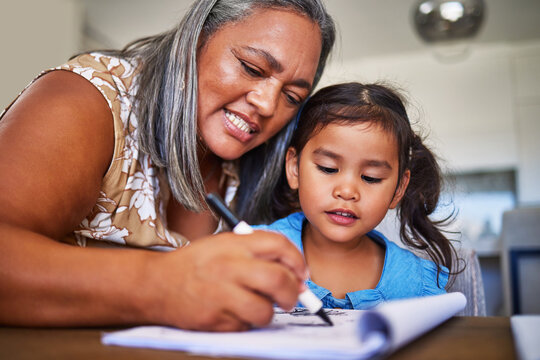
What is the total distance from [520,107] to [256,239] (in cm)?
587

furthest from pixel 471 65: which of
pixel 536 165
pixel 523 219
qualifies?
pixel 523 219

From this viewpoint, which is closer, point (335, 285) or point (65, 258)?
point (65, 258)

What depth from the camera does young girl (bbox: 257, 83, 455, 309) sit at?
1102 mm

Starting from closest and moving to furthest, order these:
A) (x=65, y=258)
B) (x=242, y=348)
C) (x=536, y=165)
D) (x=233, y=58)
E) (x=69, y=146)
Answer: (x=242, y=348), (x=65, y=258), (x=69, y=146), (x=233, y=58), (x=536, y=165)

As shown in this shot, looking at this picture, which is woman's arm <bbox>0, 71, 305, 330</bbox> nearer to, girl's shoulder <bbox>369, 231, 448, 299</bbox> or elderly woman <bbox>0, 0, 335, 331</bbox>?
elderly woman <bbox>0, 0, 335, 331</bbox>

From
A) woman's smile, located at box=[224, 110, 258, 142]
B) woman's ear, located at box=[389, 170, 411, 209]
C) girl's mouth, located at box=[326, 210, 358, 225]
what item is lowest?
girl's mouth, located at box=[326, 210, 358, 225]

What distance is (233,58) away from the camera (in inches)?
42.9

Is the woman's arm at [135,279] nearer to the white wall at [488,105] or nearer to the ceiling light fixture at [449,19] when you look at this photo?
the ceiling light fixture at [449,19]

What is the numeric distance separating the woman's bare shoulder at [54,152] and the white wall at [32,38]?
9.94 ft

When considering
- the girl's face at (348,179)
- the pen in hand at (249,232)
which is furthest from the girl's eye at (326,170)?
the pen in hand at (249,232)

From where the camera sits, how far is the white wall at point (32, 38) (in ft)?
11.7

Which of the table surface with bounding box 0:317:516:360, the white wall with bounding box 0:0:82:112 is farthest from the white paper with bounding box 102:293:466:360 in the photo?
the white wall with bounding box 0:0:82:112

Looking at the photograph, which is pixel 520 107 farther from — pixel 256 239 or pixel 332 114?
pixel 256 239

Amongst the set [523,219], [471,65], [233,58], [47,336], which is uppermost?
[471,65]
